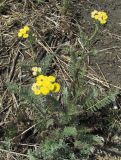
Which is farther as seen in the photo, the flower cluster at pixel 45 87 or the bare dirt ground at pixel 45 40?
the bare dirt ground at pixel 45 40

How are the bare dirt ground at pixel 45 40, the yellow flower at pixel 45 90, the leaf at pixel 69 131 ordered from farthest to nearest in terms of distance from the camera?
the bare dirt ground at pixel 45 40, the leaf at pixel 69 131, the yellow flower at pixel 45 90

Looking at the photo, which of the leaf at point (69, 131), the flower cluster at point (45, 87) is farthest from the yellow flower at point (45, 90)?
the leaf at point (69, 131)

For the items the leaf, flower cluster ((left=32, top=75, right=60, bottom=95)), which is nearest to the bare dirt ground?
the leaf

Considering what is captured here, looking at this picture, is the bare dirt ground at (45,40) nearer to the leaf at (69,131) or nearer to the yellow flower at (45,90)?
the leaf at (69,131)

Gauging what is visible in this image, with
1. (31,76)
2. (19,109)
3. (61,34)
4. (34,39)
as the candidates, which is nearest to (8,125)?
(19,109)

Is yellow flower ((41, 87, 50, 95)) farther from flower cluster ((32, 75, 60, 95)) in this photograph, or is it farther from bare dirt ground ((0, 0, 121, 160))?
bare dirt ground ((0, 0, 121, 160))

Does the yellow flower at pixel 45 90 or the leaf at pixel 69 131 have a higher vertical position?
the yellow flower at pixel 45 90

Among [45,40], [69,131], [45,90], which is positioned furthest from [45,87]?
[45,40]

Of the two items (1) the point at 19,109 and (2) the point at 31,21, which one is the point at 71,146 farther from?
(2) the point at 31,21
